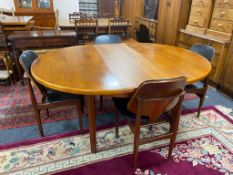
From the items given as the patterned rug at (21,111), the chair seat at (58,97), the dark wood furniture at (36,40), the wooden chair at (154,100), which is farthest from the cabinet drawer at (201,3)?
the chair seat at (58,97)

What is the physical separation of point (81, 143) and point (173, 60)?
1184mm

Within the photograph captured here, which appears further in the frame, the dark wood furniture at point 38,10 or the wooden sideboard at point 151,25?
the dark wood furniture at point 38,10

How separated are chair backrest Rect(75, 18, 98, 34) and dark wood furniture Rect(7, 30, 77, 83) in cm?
108

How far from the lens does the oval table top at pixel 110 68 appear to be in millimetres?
1282

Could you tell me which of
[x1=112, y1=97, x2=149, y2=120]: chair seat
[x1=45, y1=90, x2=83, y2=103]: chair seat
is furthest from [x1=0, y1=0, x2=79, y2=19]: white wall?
[x1=112, y1=97, x2=149, y2=120]: chair seat

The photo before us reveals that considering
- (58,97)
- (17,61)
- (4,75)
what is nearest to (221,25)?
(58,97)

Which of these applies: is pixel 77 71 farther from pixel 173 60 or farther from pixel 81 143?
pixel 173 60

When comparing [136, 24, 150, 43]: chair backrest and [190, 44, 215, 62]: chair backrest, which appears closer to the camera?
[190, 44, 215, 62]: chair backrest

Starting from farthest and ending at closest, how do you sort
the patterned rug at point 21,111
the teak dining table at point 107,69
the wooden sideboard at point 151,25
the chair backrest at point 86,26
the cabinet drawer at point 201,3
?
1. the wooden sideboard at point 151,25
2. the chair backrest at point 86,26
3. the cabinet drawer at point 201,3
4. the patterned rug at point 21,111
5. the teak dining table at point 107,69

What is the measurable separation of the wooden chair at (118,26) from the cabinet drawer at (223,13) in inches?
76.8

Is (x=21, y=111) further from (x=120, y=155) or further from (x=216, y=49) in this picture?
(x=216, y=49)

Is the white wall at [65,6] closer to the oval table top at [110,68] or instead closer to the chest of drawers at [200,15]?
the chest of drawers at [200,15]

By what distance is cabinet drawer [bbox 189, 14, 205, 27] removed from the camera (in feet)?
9.97

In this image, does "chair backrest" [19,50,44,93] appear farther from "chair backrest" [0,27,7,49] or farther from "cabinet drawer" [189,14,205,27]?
"cabinet drawer" [189,14,205,27]
